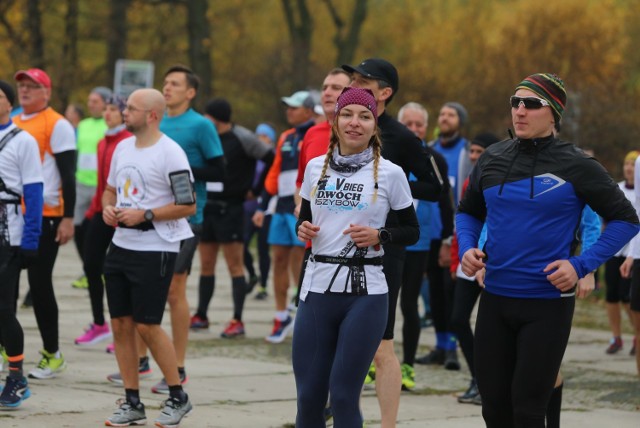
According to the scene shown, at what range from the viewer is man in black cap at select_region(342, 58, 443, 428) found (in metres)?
7.13

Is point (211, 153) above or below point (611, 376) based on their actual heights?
above

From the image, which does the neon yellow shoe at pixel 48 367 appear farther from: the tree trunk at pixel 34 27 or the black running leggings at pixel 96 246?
the tree trunk at pixel 34 27

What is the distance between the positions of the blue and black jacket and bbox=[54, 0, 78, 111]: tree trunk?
25942 millimetres

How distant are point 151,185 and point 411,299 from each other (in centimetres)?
292

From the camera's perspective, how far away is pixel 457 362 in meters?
11.1

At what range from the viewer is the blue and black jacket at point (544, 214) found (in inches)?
234

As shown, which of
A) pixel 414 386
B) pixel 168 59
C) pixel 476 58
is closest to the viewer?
pixel 414 386

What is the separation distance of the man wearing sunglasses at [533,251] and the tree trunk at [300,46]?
27.9m

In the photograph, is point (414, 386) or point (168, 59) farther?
point (168, 59)

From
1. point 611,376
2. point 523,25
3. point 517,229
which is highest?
point 523,25

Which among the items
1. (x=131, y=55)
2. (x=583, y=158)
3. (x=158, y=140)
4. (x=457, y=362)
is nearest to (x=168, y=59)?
(x=131, y=55)

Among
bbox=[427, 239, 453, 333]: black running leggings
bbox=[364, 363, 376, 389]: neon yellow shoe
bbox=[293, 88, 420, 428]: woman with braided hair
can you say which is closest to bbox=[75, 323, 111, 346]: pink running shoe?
bbox=[364, 363, 376, 389]: neon yellow shoe

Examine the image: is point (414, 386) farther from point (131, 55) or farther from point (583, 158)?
point (131, 55)

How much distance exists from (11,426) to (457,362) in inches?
187
